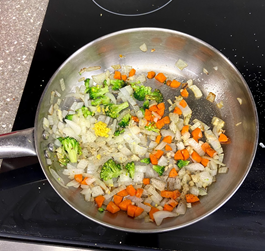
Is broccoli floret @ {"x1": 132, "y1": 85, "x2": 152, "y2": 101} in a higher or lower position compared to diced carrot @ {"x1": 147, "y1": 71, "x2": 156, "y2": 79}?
lower

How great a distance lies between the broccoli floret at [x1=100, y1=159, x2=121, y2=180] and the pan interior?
0.42 feet

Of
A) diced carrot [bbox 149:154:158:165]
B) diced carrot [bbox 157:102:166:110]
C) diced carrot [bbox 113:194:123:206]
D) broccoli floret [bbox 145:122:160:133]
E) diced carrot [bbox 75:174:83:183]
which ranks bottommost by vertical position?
diced carrot [bbox 113:194:123:206]

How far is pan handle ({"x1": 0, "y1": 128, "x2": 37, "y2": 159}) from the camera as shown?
3.44 feet

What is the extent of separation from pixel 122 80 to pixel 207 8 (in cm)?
60

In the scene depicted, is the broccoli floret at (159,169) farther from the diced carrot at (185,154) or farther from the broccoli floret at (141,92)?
the broccoli floret at (141,92)

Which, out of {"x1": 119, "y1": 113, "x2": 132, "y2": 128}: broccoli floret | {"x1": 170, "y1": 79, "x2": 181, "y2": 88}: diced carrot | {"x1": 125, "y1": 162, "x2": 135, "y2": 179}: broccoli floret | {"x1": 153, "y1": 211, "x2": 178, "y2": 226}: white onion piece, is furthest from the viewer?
{"x1": 170, "y1": 79, "x2": 181, "y2": 88}: diced carrot

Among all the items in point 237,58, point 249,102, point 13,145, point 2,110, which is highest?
point 237,58

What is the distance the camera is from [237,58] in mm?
1327

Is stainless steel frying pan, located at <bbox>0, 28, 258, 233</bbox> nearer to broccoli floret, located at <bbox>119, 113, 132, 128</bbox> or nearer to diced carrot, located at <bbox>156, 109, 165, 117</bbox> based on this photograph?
diced carrot, located at <bbox>156, 109, 165, 117</bbox>

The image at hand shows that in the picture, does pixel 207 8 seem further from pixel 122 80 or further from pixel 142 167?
pixel 142 167

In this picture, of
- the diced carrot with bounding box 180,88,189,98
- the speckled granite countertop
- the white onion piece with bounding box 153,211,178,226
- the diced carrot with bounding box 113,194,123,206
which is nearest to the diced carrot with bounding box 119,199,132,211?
the diced carrot with bounding box 113,194,123,206

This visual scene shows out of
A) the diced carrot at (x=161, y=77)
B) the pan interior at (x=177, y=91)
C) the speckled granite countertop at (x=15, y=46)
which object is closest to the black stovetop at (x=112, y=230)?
the pan interior at (x=177, y=91)

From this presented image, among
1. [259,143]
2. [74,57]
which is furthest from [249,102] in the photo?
[74,57]

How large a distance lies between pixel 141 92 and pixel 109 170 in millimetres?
406
